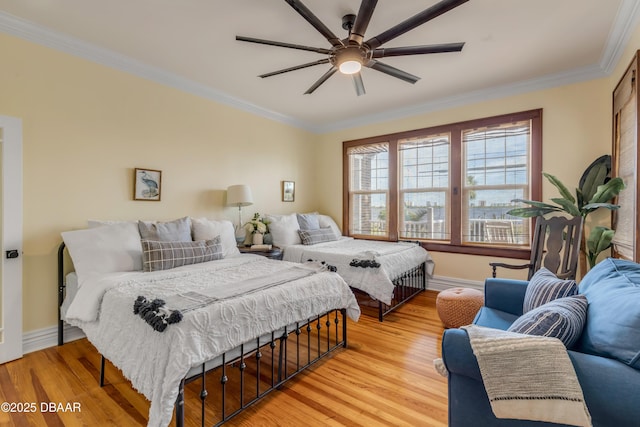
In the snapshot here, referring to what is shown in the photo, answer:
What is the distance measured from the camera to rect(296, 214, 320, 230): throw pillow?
452 cm

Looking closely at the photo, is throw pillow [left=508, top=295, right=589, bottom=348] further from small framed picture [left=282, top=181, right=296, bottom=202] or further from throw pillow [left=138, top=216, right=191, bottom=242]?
small framed picture [left=282, top=181, right=296, bottom=202]

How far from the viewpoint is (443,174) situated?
4363mm

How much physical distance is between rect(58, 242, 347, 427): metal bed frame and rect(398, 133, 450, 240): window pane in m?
2.36

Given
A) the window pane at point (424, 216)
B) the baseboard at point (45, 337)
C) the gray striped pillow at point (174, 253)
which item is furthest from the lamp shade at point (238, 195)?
the window pane at point (424, 216)

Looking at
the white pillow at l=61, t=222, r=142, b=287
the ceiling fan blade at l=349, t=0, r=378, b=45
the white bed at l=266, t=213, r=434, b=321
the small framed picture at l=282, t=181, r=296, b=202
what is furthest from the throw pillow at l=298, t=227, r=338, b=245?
the ceiling fan blade at l=349, t=0, r=378, b=45

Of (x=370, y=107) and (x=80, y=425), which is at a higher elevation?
(x=370, y=107)

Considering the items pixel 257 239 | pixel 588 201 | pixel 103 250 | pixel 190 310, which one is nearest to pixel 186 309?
pixel 190 310

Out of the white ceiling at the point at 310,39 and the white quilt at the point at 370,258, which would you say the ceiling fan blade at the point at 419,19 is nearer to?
the white ceiling at the point at 310,39

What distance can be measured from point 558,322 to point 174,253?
2.68m

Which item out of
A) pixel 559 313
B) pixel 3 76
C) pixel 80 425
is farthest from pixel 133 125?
pixel 559 313

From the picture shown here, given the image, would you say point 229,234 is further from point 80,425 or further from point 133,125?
point 80,425

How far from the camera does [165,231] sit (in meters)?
2.82

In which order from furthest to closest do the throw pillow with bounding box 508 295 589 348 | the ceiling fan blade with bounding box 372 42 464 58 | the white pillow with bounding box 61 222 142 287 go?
the white pillow with bounding box 61 222 142 287 → the ceiling fan blade with bounding box 372 42 464 58 → the throw pillow with bounding box 508 295 589 348

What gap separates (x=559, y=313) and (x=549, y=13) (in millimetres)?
2456
